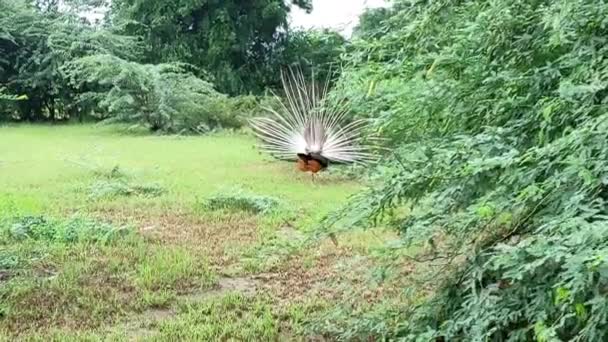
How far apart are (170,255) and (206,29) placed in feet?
46.5

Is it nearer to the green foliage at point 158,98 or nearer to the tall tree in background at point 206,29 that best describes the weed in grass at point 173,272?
the green foliage at point 158,98

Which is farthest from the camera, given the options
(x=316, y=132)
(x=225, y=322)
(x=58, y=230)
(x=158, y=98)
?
(x=158, y=98)

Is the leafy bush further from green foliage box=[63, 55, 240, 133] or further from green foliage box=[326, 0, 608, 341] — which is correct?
green foliage box=[63, 55, 240, 133]

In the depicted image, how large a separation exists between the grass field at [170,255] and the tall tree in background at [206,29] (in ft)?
31.3

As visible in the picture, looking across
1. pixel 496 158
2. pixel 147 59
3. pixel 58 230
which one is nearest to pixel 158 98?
pixel 147 59

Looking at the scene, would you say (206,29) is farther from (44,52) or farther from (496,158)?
(496,158)

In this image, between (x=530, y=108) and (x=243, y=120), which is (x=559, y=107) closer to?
(x=530, y=108)

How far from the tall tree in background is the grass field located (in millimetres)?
9545

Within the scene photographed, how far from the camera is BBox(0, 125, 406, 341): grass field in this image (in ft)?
11.3

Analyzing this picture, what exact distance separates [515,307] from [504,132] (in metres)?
0.51

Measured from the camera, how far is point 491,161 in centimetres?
185

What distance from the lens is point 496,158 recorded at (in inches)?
73.5

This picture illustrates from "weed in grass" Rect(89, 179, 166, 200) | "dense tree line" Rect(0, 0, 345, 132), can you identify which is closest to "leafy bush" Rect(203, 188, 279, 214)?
"weed in grass" Rect(89, 179, 166, 200)

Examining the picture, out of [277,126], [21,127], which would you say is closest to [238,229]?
[277,126]
